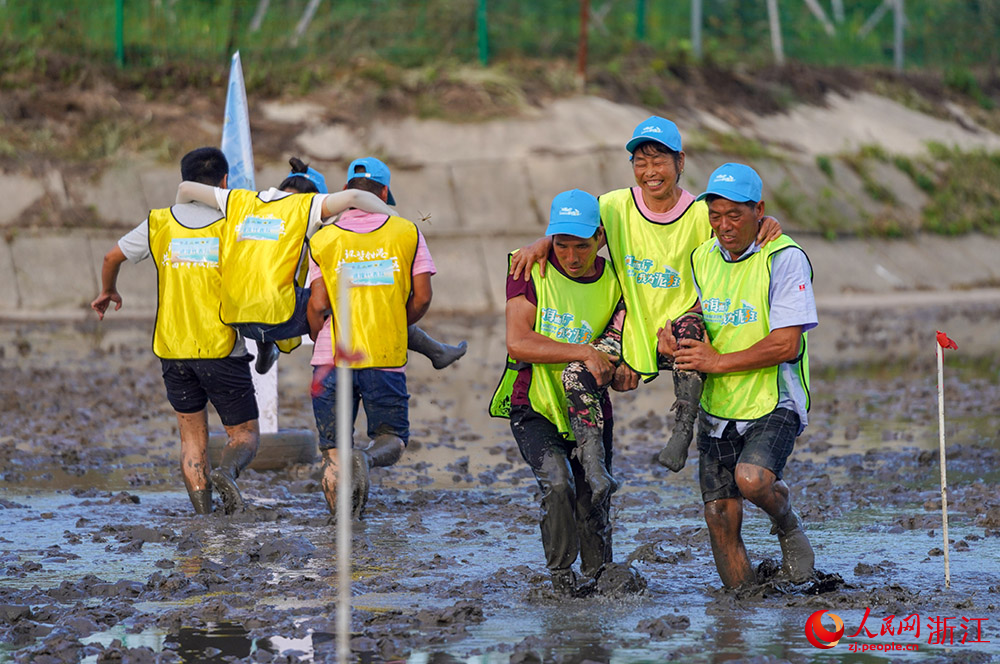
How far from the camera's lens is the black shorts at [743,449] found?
577cm

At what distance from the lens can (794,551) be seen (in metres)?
5.99

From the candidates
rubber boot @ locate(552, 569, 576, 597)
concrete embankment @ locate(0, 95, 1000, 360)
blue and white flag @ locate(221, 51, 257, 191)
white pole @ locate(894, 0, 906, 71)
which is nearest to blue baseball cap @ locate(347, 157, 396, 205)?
blue and white flag @ locate(221, 51, 257, 191)

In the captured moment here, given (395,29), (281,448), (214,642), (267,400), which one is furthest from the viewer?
(395,29)

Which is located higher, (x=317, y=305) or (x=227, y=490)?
(x=317, y=305)

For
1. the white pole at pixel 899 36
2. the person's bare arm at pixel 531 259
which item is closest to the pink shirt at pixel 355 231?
the person's bare arm at pixel 531 259

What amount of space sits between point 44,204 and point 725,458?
18.5m

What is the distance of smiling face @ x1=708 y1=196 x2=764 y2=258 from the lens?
5730 mm

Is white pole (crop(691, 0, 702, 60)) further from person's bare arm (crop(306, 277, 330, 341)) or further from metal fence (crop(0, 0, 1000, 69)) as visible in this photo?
person's bare arm (crop(306, 277, 330, 341))

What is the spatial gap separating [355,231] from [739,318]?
263 centimetres

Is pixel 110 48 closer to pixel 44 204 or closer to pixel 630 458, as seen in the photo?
pixel 44 204

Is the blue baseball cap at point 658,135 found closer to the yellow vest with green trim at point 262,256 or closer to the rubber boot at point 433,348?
the yellow vest with green trim at point 262,256

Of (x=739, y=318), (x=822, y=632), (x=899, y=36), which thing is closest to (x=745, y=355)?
(x=739, y=318)

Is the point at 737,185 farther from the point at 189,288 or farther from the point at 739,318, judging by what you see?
the point at 189,288

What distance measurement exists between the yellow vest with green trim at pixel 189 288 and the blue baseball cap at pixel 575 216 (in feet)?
8.66
